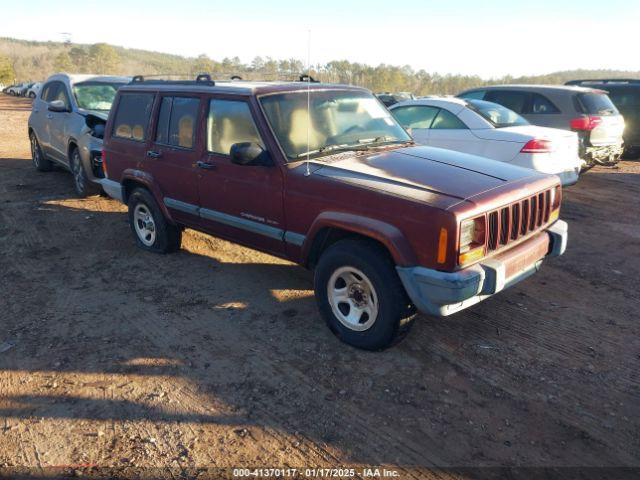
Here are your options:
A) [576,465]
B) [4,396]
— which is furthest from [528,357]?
[4,396]

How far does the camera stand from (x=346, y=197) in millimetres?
3715

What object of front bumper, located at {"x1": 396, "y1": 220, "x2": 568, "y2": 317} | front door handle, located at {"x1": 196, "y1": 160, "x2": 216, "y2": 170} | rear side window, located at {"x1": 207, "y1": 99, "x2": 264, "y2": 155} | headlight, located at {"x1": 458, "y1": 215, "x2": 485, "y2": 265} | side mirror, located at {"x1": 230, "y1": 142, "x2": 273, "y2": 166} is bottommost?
front bumper, located at {"x1": 396, "y1": 220, "x2": 568, "y2": 317}

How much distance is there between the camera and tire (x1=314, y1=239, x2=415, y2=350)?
139 inches

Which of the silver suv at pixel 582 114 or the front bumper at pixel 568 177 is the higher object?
the silver suv at pixel 582 114

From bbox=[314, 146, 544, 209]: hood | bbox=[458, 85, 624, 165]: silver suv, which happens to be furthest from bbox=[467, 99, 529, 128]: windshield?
bbox=[314, 146, 544, 209]: hood

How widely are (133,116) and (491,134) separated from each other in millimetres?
4828

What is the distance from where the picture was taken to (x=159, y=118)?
5367mm

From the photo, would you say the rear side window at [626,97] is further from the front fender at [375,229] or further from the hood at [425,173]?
the front fender at [375,229]

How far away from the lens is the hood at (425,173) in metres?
3.51

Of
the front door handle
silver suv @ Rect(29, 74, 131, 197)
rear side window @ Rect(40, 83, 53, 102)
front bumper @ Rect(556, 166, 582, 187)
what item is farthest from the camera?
rear side window @ Rect(40, 83, 53, 102)

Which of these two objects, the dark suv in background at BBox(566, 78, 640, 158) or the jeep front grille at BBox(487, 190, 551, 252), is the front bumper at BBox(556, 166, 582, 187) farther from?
the dark suv in background at BBox(566, 78, 640, 158)

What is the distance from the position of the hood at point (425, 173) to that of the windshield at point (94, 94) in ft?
19.4

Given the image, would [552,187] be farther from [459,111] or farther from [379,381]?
[459,111]

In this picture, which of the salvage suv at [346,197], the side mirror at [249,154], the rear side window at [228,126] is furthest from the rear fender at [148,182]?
the side mirror at [249,154]
